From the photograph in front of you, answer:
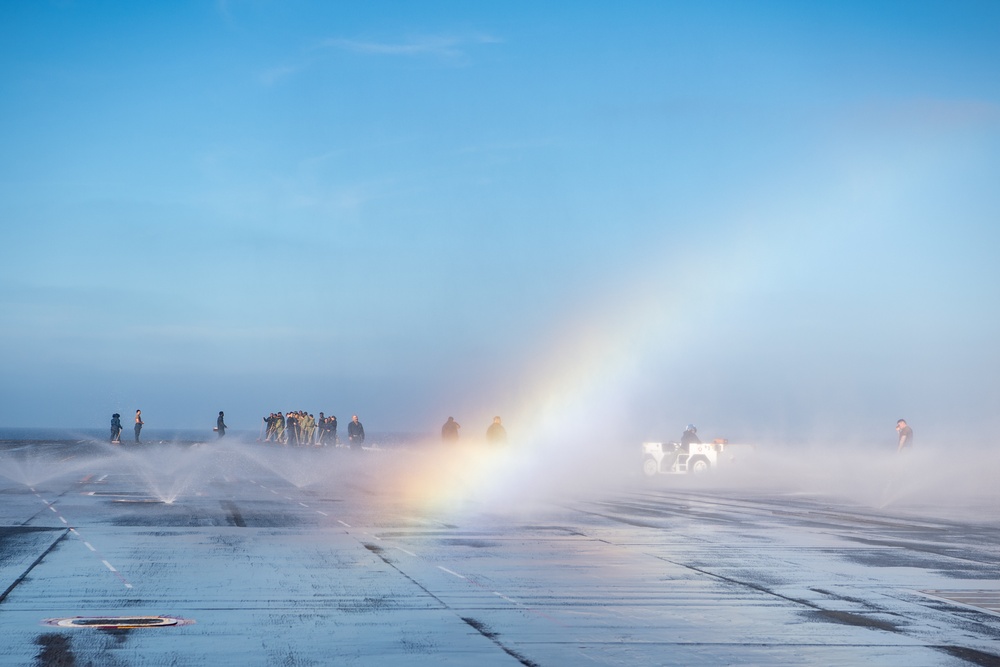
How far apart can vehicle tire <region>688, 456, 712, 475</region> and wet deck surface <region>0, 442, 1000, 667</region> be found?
61.1 feet

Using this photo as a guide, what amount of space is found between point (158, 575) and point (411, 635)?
4.61 meters

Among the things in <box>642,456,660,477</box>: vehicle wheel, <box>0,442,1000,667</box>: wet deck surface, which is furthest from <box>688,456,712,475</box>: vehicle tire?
<box>0,442,1000,667</box>: wet deck surface

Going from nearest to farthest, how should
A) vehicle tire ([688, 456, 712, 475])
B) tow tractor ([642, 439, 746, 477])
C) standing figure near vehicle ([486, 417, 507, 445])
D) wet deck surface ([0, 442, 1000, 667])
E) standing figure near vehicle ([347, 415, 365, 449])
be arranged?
wet deck surface ([0, 442, 1000, 667]) < standing figure near vehicle ([486, 417, 507, 445]) < tow tractor ([642, 439, 746, 477]) < vehicle tire ([688, 456, 712, 475]) < standing figure near vehicle ([347, 415, 365, 449])

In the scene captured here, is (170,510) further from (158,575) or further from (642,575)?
(642,575)

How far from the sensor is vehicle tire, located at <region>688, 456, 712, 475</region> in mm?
45094

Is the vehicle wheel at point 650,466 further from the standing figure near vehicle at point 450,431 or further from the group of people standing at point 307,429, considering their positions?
the group of people standing at point 307,429

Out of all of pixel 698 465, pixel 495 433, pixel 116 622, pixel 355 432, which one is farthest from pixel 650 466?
pixel 116 622

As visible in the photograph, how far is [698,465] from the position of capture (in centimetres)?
4531

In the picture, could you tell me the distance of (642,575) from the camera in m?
14.0

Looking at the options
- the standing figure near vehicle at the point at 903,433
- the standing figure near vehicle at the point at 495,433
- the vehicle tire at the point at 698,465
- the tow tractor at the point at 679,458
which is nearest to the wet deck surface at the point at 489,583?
the standing figure near vehicle at the point at 903,433

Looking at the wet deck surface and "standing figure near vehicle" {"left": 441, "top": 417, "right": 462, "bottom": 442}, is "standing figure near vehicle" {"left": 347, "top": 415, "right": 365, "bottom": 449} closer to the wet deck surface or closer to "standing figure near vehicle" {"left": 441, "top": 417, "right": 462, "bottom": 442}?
"standing figure near vehicle" {"left": 441, "top": 417, "right": 462, "bottom": 442}

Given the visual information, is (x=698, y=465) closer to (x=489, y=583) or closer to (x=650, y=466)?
(x=650, y=466)

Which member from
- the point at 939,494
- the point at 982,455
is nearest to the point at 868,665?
the point at 939,494

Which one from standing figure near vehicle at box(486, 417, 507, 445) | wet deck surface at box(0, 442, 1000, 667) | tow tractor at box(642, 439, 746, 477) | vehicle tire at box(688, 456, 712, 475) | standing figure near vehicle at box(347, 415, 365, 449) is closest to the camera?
wet deck surface at box(0, 442, 1000, 667)
